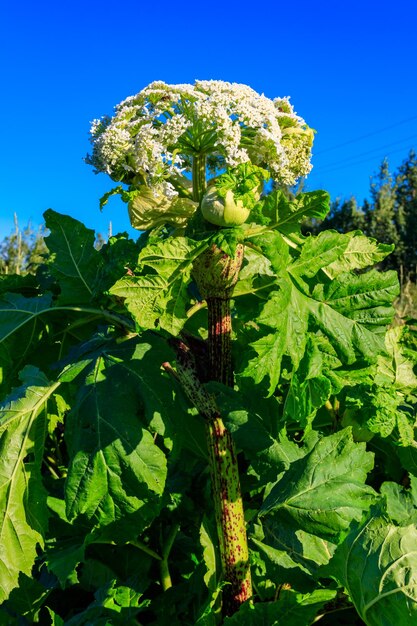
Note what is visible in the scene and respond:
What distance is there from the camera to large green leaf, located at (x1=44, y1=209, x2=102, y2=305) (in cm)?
194

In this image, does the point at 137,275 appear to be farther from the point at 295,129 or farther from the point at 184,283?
the point at 295,129

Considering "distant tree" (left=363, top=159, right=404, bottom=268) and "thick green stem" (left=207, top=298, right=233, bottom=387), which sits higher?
"distant tree" (left=363, top=159, right=404, bottom=268)

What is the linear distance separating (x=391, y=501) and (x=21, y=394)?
1.09 meters

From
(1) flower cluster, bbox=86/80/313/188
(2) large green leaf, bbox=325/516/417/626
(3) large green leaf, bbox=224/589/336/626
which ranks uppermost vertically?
(1) flower cluster, bbox=86/80/313/188

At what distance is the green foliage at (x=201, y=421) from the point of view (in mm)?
1469

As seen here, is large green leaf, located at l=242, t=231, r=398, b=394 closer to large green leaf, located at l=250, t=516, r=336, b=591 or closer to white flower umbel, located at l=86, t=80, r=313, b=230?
white flower umbel, located at l=86, t=80, r=313, b=230

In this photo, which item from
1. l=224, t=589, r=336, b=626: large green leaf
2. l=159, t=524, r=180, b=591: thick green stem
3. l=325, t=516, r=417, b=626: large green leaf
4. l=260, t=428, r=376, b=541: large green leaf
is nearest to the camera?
l=325, t=516, r=417, b=626: large green leaf

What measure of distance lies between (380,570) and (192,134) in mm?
1104

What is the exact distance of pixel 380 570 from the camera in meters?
1.44

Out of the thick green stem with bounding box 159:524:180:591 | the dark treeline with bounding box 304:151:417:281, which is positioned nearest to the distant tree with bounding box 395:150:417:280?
the dark treeline with bounding box 304:151:417:281

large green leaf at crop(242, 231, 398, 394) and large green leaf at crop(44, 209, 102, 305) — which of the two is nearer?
large green leaf at crop(242, 231, 398, 394)

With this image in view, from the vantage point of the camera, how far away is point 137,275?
1511 mm

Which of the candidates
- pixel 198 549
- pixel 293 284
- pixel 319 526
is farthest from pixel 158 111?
pixel 198 549

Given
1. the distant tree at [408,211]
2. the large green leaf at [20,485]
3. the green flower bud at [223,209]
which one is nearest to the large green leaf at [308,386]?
the green flower bud at [223,209]
